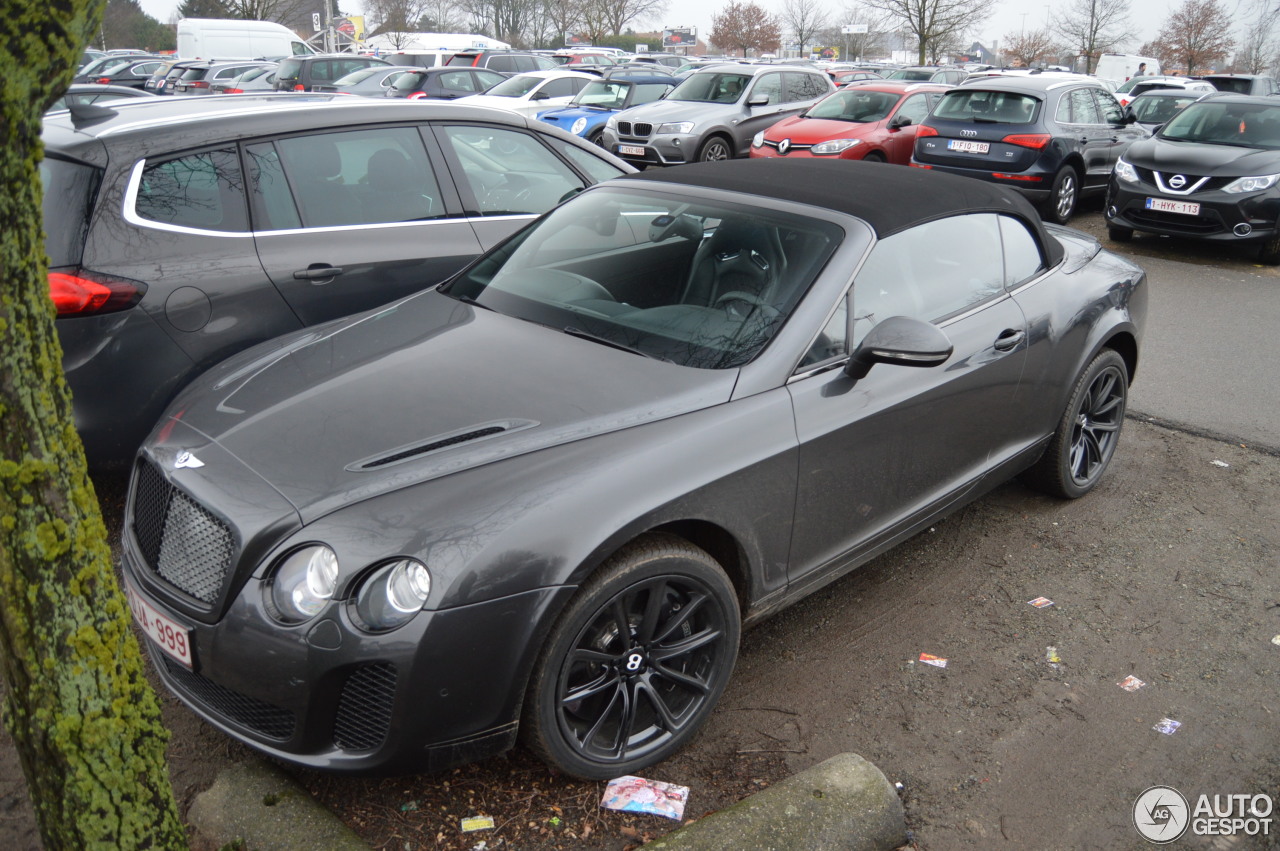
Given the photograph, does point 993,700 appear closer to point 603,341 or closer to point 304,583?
point 603,341

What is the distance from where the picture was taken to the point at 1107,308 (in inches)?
179

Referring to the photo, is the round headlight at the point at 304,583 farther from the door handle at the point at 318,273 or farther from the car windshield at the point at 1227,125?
the car windshield at the point at 1227,125

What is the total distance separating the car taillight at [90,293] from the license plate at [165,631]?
4.71 feet

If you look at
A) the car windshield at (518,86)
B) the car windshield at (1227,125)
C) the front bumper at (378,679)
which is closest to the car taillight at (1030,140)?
the car windshield at (1227,125)

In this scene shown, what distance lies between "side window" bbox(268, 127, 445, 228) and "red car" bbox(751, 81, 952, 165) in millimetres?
8500

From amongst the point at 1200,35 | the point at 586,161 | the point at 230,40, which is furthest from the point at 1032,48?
the point at 586,161

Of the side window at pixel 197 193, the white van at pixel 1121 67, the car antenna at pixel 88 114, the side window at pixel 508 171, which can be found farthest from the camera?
the white van at pixel 1121 67

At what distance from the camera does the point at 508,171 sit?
209 inches

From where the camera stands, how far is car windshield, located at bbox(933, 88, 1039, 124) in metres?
11.9

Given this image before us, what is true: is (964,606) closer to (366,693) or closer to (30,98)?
(366,693)

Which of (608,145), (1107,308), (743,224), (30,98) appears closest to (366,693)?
(30,98)

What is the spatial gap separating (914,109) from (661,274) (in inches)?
454

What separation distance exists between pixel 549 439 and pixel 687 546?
1.58 ft

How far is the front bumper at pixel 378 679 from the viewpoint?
2371mm
